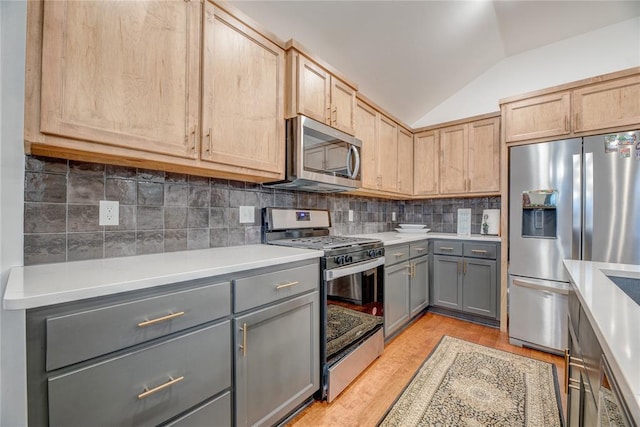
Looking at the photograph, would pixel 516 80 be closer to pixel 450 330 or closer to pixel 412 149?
pixel 412 149

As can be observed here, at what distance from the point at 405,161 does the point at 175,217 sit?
264 centimetres

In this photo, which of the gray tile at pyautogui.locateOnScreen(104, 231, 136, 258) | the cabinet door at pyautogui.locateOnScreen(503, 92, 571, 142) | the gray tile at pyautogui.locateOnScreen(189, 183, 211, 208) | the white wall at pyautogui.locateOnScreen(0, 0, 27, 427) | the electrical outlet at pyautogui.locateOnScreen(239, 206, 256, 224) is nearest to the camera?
the white wall at pyautogui.locateOnScreen(0, 0, 27, 427)

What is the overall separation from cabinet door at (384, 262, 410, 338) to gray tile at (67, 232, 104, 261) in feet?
6.25

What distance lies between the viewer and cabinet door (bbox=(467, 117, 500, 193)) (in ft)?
9.71

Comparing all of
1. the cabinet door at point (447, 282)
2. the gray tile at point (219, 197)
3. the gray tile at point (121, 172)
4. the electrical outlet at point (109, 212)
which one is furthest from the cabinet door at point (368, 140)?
the electrical outlet at point (109, 212)

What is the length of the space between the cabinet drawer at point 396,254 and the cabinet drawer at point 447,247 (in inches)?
23.5

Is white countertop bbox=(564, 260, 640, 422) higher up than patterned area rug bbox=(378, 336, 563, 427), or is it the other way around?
white countertop bbox=(564, 260, 640, 422)

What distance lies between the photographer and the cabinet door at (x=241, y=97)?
1.41 m

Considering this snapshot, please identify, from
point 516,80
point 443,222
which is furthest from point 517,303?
point 516,80

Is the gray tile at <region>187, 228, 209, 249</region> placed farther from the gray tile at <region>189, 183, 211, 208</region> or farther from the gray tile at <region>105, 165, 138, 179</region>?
the gray tile at <region>105, 165, 138, 179</region>

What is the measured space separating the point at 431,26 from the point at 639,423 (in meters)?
2.84

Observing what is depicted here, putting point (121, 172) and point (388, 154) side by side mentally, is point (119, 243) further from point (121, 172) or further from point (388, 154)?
point (388, 154)

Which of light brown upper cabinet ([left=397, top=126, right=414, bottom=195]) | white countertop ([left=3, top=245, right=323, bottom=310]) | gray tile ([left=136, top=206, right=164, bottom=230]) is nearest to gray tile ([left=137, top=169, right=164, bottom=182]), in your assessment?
gray tile ([left=136, top=206, right=164, bottom=230])

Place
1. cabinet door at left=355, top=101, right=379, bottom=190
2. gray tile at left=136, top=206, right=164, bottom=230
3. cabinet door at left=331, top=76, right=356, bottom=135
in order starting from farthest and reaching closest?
cabinet door at left=355, top=101, right=379, bottom=190
cabinet door at left=331, top=76, right=356, bottom=135
gray tile at left=136, top=206, right=164, bottom=230
